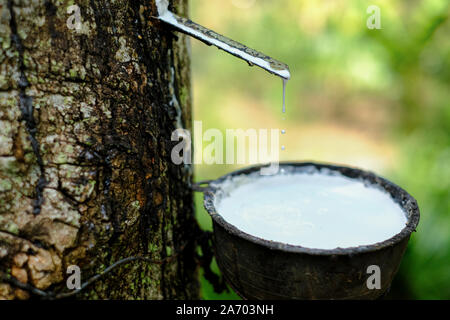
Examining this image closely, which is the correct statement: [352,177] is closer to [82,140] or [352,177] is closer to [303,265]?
[303,265]

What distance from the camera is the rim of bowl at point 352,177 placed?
125cm

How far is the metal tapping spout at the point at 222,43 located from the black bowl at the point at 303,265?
25.7 inches

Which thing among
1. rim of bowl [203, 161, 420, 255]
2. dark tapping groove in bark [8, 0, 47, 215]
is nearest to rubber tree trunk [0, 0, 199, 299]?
dark tapping groove in bark [8, 0, 47, 215]

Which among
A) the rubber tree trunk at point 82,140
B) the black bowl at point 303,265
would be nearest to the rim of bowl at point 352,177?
the black bowl at point 303,265

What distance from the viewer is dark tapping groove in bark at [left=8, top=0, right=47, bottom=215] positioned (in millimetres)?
1189

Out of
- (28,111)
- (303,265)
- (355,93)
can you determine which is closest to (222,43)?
(28,111)

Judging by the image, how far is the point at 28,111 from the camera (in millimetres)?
1245

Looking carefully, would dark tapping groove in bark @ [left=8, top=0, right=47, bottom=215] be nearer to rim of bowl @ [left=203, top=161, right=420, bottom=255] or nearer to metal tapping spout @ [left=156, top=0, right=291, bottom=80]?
metal tapping spout @ [left=156, top=0, right=291, bottom=80]

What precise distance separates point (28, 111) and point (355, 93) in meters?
8.38

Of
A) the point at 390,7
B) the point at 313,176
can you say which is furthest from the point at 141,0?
the point at 390,7

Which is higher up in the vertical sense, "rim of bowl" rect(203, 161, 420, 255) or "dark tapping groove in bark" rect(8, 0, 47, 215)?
"dark tapping groove in bark" rect(8, 0, 47, 215)

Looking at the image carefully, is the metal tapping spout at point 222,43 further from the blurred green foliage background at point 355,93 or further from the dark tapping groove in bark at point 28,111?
the blurred green foliage background at point 355,93

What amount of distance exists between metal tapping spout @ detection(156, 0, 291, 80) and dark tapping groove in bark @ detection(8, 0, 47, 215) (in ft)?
1.82
